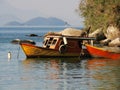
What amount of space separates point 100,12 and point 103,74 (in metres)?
41.7

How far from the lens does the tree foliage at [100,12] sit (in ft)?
258

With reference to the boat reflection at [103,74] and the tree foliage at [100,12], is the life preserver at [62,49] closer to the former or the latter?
the boat reflection at [103,74]

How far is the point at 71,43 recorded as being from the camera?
5497 centimetres

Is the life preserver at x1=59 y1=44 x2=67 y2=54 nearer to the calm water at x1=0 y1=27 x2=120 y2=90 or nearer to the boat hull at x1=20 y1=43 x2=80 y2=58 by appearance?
the boat hull at x1=20 y1=43 x2=80 y2=58

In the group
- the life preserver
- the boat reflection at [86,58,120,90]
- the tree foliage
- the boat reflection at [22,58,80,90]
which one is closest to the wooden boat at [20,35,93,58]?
the life preserver

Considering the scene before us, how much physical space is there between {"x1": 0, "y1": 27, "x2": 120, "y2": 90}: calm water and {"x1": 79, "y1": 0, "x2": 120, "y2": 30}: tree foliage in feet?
83.0

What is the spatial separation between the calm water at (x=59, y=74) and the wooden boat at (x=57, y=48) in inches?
25.6

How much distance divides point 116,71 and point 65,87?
35.3 ft


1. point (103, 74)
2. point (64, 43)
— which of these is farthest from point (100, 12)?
point (103, 74)

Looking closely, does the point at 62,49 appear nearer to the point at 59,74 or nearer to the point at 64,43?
the point at 64,43

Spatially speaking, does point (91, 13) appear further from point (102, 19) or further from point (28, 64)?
point (28, 64)

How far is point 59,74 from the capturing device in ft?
137

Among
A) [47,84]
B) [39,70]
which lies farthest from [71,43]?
[47,84]

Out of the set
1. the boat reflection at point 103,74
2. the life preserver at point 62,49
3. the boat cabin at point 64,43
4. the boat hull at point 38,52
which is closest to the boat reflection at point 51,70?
the boat hull at point 38,52
